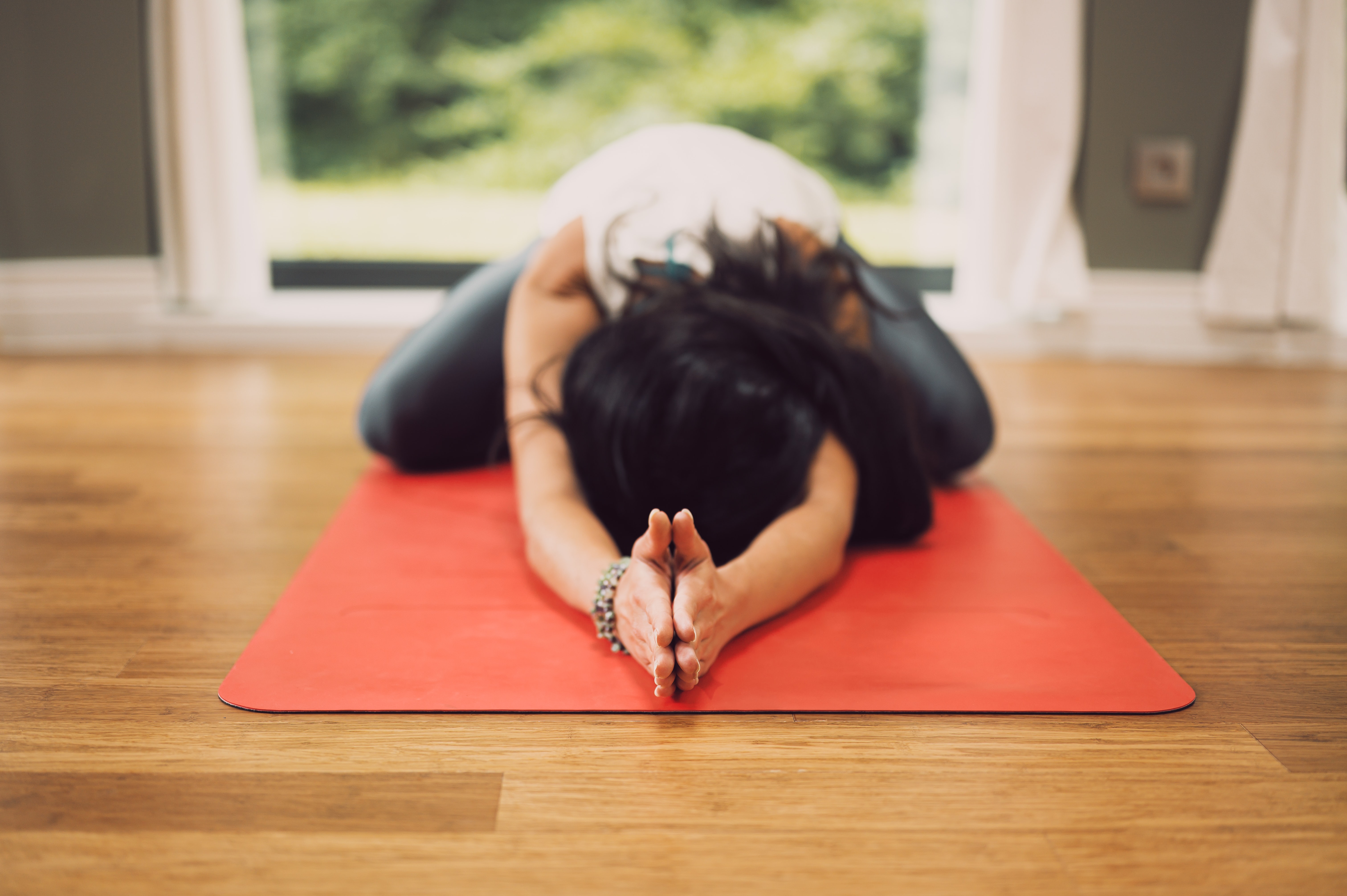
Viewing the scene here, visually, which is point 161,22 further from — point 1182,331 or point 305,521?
point 1182,331

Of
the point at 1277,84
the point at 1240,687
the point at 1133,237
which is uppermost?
the point at 1277,84

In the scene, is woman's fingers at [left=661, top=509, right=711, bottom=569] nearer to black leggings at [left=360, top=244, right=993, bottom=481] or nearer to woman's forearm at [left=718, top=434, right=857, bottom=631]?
woman's forearm at [left=718, top=434, right=857, bottom=631]

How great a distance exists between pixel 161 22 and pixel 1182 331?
9.80 ft

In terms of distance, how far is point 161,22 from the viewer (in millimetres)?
2676

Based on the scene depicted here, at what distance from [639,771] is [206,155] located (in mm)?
2503

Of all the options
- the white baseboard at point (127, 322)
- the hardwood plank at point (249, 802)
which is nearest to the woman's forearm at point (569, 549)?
the hardwood plank at point (249, 802)

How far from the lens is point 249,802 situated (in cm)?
87

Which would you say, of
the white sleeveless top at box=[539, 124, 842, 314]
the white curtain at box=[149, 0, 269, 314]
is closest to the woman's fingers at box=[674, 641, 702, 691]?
the white sleeveless top at box=[539, 124, 842, 314]

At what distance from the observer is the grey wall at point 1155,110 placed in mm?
2826

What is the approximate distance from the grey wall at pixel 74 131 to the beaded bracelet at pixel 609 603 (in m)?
2.43

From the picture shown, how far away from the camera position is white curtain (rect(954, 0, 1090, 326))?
108 inches

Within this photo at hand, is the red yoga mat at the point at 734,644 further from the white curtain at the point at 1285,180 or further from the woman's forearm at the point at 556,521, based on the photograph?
the white curtain at the point at 1285,180

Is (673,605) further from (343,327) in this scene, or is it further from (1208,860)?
(343,327)

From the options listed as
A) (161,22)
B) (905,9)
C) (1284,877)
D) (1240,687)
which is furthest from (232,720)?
(905,9)
